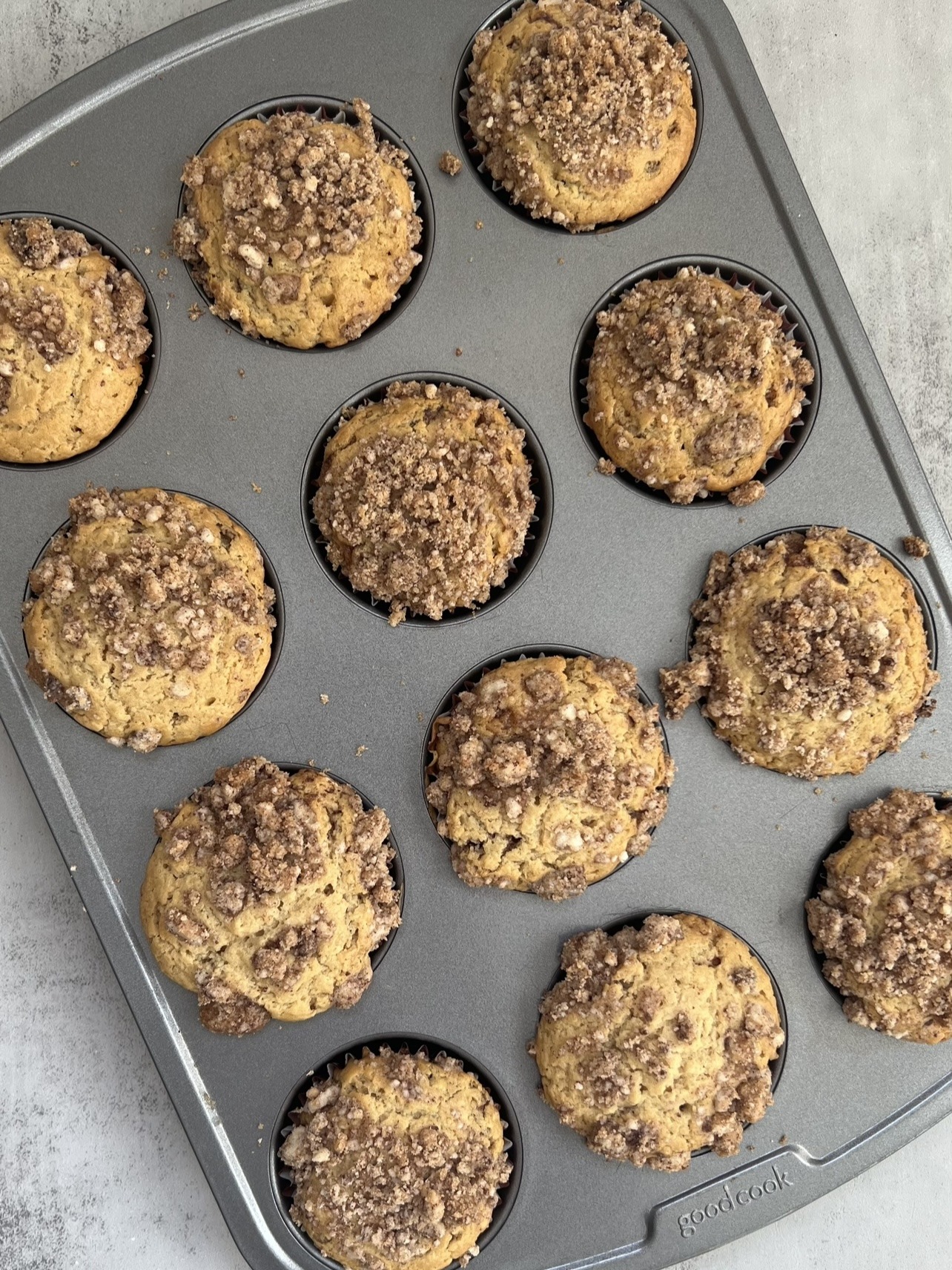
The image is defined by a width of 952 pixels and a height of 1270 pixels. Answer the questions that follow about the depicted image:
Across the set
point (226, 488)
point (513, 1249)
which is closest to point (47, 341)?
point (226, 488)

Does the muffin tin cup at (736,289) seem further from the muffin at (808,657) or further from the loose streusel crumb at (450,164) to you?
the loose streusel crumb at (450,164)

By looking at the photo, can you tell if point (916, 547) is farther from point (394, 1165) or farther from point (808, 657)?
point (394, 1165)

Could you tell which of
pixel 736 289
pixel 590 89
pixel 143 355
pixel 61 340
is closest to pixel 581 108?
pixel 590 89

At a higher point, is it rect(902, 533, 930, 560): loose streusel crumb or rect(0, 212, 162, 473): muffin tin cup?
rect(0, 212, 162, 473): muffin tin cup

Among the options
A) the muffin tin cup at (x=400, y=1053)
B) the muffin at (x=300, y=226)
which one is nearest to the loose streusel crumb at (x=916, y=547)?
the muffin at (x=300, y=226)

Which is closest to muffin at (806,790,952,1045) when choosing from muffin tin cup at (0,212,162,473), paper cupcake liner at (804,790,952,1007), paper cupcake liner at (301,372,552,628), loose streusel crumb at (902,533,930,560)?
paper cupcake liner at (804,790,952,1007)

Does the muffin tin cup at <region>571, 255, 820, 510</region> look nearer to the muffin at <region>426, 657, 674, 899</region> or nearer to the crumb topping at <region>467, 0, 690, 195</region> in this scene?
the crumb topping at <region>467, 0, 690, 195</region>
